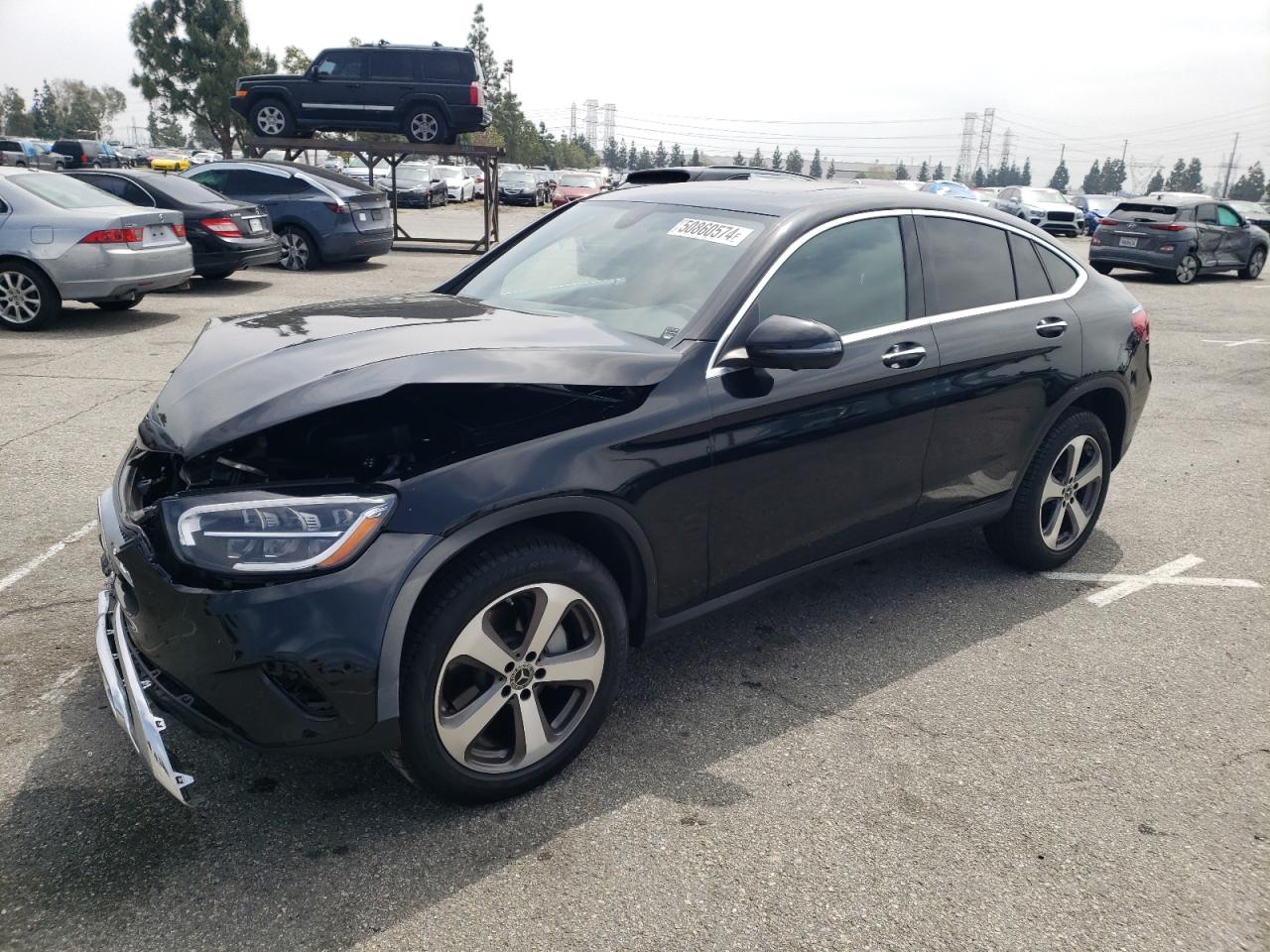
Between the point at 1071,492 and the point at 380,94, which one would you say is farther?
the point at 380,94

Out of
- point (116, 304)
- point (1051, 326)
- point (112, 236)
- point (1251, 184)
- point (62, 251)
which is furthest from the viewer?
point (1251, 184)

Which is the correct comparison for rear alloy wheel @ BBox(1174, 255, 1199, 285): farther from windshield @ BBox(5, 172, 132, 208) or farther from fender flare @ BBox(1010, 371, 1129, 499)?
windshield @ BBox(5, 172, 132, 208)

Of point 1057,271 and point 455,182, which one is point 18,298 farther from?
point 455,182

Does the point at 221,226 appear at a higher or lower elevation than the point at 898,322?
Result: lower

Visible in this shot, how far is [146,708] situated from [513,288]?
209cm

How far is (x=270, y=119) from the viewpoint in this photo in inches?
792

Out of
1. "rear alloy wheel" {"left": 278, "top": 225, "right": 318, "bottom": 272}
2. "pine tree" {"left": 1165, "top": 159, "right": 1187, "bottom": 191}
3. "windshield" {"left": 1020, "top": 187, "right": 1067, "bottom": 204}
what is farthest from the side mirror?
"pine tree" {"left": 1165, "top": 159, "right": 1187, "bottom": 191}

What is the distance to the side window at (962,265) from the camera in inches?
156

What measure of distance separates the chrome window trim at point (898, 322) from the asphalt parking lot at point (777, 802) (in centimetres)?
120

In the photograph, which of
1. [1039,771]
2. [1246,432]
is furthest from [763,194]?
[1246,432]

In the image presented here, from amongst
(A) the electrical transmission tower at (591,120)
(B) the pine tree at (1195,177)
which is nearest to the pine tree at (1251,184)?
(B) the pine tree at (1195,177)

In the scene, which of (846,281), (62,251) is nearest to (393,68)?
(62,251)

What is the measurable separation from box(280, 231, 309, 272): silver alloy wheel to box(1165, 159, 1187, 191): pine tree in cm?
13167

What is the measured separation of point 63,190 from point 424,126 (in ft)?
35.1
